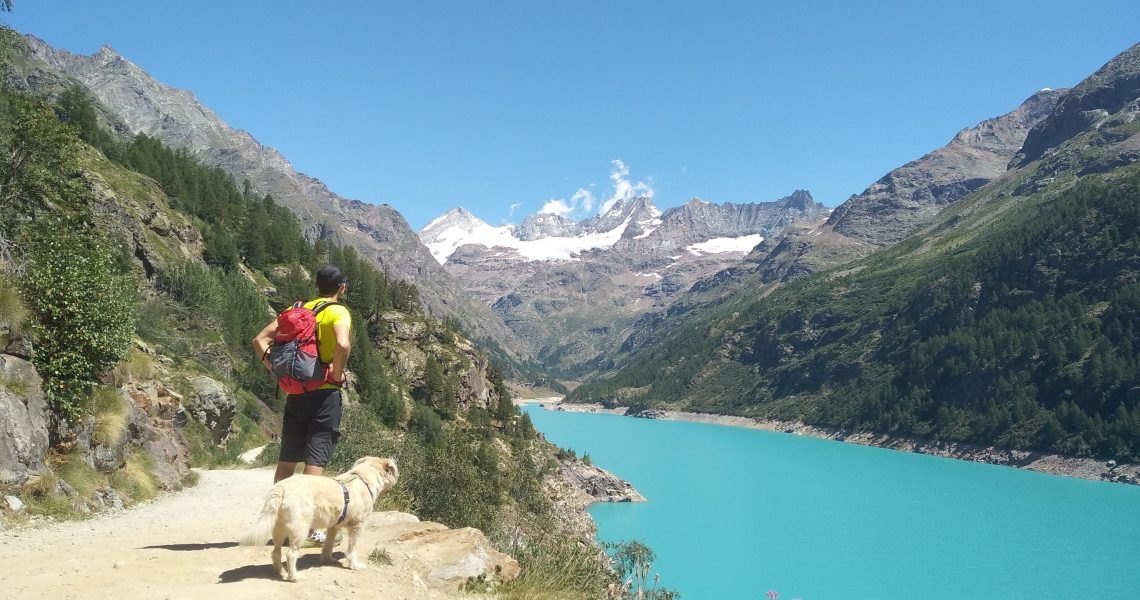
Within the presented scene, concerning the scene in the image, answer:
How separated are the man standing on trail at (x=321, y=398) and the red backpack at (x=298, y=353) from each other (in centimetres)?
7

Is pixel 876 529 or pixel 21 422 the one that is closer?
pixel 21 422

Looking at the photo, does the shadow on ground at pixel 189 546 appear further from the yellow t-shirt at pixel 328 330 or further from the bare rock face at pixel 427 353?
the bare rock face at pixel 427 353

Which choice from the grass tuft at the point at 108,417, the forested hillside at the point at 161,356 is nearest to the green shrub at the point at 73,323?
the forested hillside at the point at 161,356

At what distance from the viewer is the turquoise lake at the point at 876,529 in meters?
51.1

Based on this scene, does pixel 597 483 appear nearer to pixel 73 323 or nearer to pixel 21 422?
pixel 73 323

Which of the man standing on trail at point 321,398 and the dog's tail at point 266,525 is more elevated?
the man standing on trail at point 321,398

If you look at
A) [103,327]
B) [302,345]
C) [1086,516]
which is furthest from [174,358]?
[1086,516]

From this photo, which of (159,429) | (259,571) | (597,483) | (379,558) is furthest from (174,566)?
(597,483)

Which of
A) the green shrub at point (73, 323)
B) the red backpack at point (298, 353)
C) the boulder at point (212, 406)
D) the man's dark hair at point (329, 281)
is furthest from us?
the boulder at point (212, 406)

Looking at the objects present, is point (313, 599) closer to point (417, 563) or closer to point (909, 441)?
point (417, 563)

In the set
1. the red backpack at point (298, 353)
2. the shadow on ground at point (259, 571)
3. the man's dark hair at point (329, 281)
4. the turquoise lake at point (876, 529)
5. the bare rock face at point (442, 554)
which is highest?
the man's dark hair at point (329, 281)

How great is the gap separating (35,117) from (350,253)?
63.0 m

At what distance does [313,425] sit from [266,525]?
4.79 ft

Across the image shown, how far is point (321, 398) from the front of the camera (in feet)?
25.0
